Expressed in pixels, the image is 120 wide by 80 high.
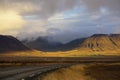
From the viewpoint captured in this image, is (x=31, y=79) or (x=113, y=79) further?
(x=113, y=79)

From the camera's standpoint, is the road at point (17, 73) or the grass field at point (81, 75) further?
the grass field at point (81, 75)

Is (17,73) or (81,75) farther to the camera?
(81,75)

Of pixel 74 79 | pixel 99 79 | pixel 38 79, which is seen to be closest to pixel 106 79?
pixel 99 79

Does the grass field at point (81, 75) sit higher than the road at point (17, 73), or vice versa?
the road at point (17, 73)

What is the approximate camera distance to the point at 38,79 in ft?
122

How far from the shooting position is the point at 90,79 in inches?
1639

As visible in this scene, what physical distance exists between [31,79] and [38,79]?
103cm

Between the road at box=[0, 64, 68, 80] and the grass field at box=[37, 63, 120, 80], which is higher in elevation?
the road at box=[0, 64, 68, 80]

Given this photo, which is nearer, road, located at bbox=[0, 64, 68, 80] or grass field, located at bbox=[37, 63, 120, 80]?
road, located at bbox=[0, 64, 68, 80]

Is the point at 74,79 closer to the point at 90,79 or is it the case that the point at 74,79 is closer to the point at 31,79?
the point at 90,79

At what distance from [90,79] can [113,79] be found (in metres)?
2.91

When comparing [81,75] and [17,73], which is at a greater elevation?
[17,73]

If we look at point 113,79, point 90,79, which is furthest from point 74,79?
point 113,79

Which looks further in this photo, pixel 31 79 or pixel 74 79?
pixel 74 79
